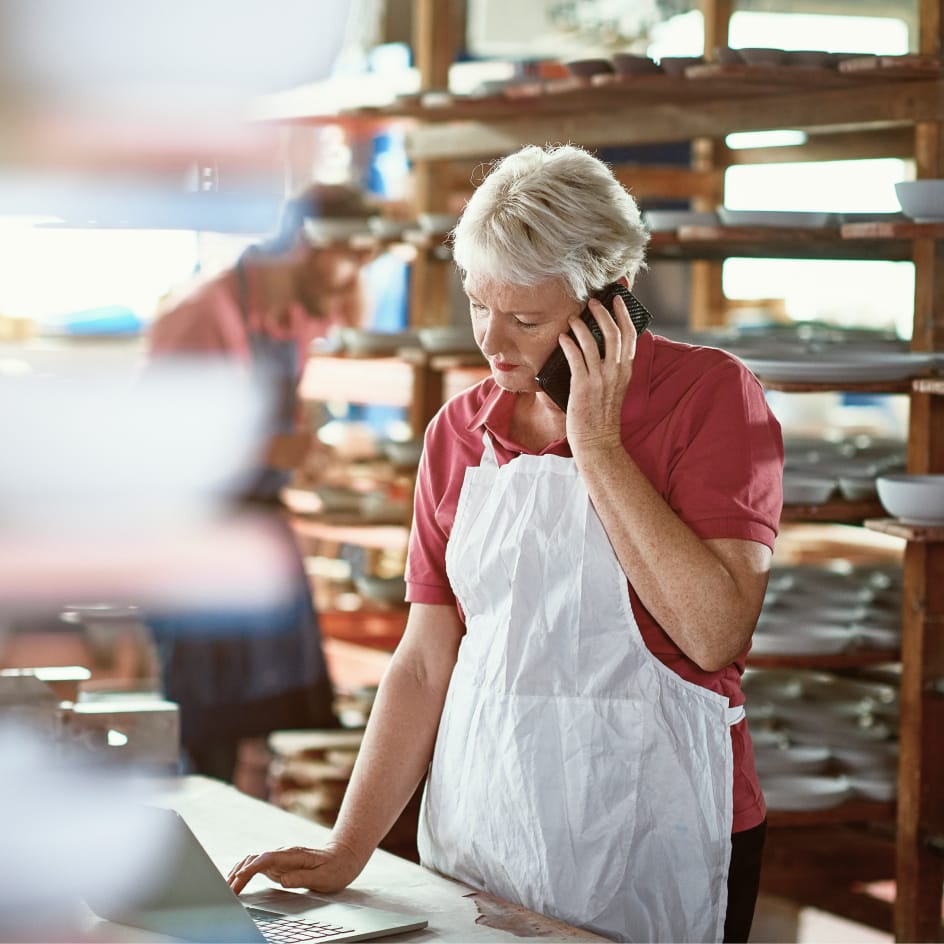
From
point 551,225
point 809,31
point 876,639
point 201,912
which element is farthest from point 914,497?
point 809,31

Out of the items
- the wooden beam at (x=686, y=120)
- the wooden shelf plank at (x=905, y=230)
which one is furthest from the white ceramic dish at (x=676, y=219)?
the wooden shelf plank at (x=905, y=230)

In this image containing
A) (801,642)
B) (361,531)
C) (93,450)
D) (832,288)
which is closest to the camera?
(801,642)

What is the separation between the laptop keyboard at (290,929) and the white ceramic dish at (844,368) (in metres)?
1.63

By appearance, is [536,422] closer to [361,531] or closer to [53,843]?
[53,843]

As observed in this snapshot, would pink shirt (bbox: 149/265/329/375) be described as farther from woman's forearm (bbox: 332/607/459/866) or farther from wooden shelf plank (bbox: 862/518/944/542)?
woman's forearm (bbox: 332/607/459/866)

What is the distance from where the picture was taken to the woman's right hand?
1.85m

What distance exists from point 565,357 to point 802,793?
5.04ft

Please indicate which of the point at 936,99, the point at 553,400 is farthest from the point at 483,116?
the point at 553,400

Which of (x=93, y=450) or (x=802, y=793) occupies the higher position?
(x=93, y=450)

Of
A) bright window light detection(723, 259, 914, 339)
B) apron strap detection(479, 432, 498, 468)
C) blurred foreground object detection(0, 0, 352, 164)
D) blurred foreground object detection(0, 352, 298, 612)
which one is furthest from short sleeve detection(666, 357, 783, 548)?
bright window light detection(723, 259, 914, 339)

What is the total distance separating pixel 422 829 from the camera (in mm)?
2123

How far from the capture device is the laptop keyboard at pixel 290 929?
1.70m

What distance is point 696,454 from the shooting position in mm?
1909

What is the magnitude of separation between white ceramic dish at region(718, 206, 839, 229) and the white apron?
4.42 ft
